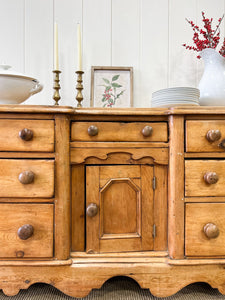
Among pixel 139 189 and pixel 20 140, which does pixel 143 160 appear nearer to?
pixel 139 189

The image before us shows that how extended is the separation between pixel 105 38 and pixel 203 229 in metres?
1.21

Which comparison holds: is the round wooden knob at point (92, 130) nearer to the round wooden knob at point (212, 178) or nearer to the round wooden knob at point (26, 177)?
the round wooden knob at point (26, 177)

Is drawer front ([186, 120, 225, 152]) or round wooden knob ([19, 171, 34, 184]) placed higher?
drawer front ([186, 120, 225, 152])

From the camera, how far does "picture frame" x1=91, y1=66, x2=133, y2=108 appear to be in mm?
1354

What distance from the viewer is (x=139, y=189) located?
37.2 inches

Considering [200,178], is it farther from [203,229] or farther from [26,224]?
[26,224]

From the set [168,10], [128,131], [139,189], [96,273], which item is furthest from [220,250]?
[168,10]

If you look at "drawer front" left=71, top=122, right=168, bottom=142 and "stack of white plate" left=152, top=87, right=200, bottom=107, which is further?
"stack of white plate" left=152, top=87, right=200, bottom=107

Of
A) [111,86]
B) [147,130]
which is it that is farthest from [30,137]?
[111,86]

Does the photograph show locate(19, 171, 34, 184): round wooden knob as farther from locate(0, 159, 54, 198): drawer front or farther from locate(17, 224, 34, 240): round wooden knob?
locate(17, 224, 34, 240): round wooden knob

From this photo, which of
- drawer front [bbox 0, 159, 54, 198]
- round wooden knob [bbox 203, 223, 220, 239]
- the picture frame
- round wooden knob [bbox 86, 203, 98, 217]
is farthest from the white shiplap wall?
round wooden knob [bbox 203, 223, 220, 239]

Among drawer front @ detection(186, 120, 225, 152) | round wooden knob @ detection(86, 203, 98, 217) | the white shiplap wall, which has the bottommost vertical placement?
round wooden knob @ detection(86, 203, 98, 217)

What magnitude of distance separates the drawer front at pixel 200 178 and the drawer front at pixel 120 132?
0.55ft

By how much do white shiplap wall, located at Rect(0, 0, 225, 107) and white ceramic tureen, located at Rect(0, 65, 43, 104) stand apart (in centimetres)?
37
